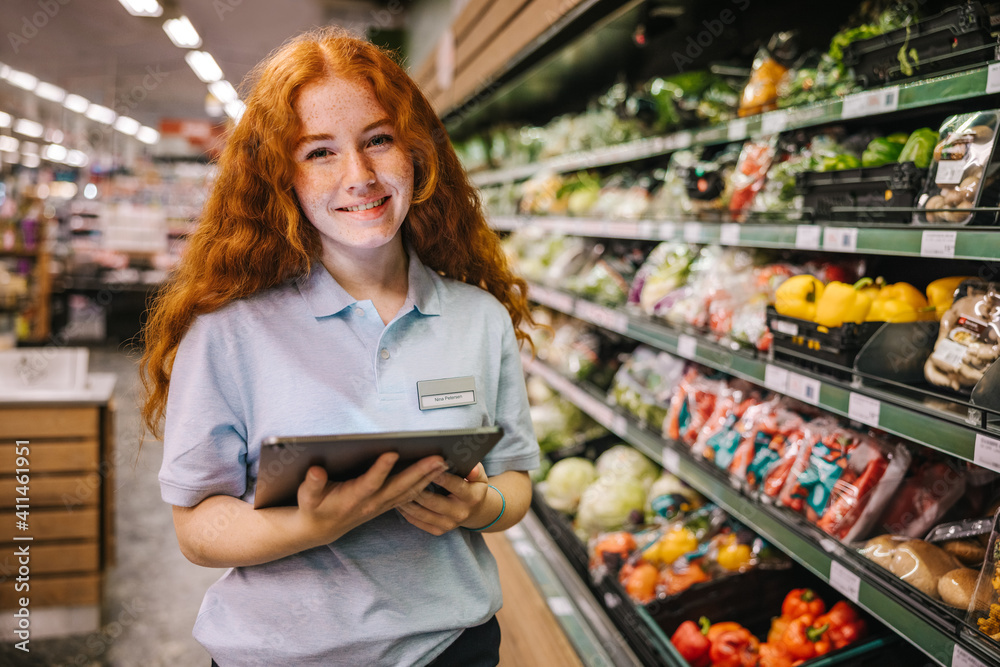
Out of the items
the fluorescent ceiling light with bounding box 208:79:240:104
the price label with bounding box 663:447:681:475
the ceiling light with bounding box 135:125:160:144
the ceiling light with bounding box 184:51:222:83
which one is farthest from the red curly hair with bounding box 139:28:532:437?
the ceiling light with bounding box 135:125:160:144

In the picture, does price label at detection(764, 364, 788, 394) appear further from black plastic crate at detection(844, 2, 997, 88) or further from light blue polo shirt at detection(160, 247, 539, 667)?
light blue polo shirt at detection(160, 247, 539, 667)

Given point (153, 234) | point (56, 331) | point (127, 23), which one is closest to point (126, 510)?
point (56, 331)

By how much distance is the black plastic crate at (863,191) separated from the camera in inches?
58.3

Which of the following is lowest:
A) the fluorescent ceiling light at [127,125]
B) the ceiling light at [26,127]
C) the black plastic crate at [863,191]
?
the black plastic crate at [863,191]

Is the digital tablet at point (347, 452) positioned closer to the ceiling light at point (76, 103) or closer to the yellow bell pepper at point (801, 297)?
the yellow bell pepper at point (801, 297)

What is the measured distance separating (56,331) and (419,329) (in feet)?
27.6

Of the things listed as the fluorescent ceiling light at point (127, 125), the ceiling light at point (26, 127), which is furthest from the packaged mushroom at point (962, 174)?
the ceiling light at point (26, 127)

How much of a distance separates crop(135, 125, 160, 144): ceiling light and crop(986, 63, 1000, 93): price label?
70.5 feet

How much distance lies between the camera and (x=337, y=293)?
4.05 feet

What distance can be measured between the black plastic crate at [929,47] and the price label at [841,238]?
0.34 m

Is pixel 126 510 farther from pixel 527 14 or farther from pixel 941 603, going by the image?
pixel 941 603

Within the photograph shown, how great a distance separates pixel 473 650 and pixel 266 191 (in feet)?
3.08

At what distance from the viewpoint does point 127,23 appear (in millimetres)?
9328

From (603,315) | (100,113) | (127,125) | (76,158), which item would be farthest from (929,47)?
(76,158)
